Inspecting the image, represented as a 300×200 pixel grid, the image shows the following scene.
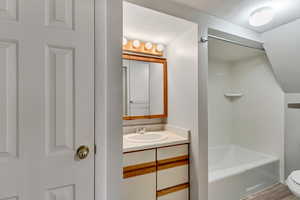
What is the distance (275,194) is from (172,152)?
70.3 inches

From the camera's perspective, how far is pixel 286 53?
2.03 m

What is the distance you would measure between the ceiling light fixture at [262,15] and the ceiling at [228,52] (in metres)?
0.53

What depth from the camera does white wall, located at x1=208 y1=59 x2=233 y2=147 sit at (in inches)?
111

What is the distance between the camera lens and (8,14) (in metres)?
0.84

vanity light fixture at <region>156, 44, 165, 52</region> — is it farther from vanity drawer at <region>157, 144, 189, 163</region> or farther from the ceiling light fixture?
vanity drawer at <region>157, 144, 189, 163</region>

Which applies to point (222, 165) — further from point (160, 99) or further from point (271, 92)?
point (160, 99)

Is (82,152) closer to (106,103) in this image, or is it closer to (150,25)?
(106,103)

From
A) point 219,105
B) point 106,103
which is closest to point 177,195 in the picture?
point 106,103

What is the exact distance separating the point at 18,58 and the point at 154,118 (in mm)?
1696

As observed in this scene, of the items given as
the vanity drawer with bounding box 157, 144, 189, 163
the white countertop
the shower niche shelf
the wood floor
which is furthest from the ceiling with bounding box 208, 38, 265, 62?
the wood floor

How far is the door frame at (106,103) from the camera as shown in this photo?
42.1 inches

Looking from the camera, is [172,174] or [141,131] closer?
[172,174]

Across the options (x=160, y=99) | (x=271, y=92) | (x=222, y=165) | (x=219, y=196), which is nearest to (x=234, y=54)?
(x=271, y=92)

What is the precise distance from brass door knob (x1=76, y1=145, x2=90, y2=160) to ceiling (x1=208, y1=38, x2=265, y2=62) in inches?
80.0
